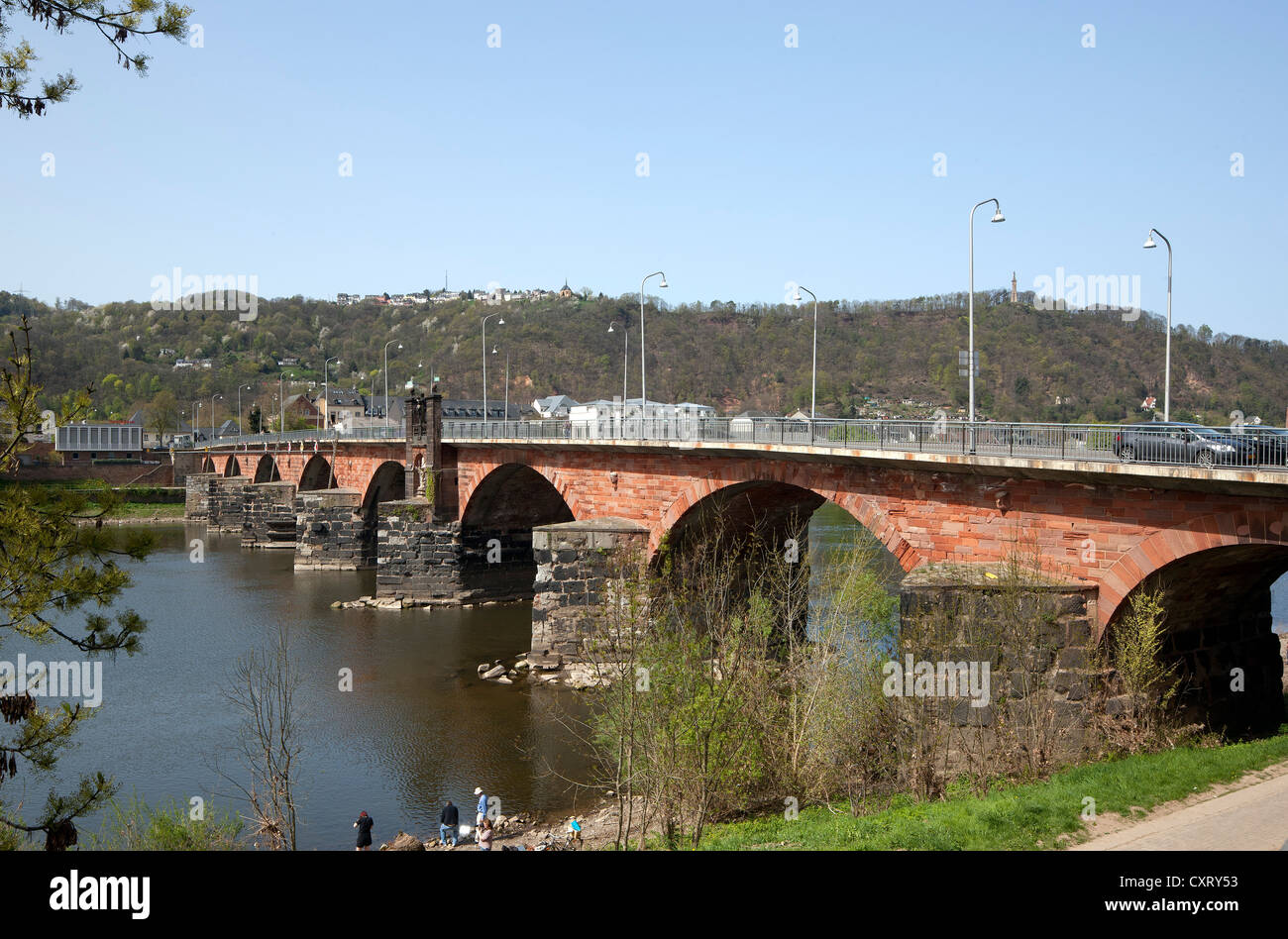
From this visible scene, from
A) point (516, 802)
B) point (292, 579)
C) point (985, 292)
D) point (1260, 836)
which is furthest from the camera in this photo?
point (985, 292)

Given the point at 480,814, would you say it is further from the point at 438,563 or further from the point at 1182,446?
the point at 438,563

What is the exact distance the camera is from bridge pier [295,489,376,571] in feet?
166

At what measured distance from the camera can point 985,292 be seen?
289 ft

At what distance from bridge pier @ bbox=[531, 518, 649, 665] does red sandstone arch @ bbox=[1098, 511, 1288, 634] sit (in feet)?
47.5

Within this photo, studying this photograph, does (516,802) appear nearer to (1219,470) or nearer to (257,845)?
(257,845)

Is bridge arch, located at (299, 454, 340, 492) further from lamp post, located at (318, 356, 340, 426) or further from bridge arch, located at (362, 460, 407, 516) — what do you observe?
bridge arch, located at (362, 460, 407, 516)

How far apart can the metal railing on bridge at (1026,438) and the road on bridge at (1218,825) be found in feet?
14.0

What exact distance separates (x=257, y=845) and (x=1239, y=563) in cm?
1596

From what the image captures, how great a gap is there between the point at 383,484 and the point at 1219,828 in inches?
1893

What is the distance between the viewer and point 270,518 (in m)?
64.0

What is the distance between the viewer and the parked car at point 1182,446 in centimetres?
1410

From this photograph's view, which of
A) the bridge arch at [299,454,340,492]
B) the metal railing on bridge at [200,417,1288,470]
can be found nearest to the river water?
the metal railing on bridge at [200,417,1288,470]

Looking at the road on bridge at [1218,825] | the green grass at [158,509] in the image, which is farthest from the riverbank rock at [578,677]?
the green grass at [158,509]
